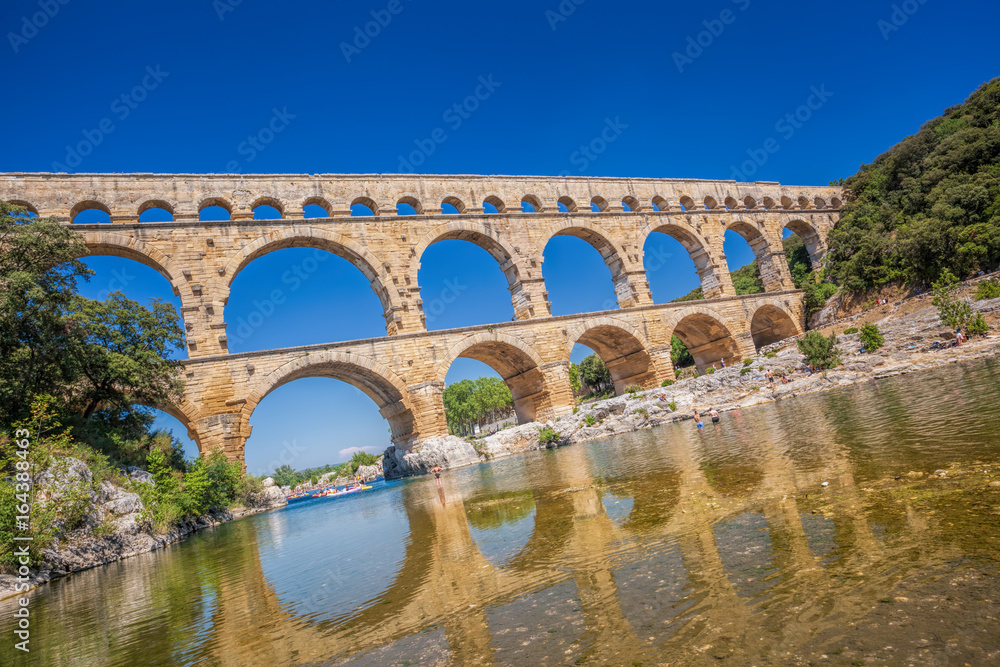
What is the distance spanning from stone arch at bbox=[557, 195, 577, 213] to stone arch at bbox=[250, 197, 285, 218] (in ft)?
40.2

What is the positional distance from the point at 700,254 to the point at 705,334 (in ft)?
13.8

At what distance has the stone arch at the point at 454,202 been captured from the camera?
2191cm

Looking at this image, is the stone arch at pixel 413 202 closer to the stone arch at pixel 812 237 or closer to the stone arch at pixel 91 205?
the stone arch at pixel 91 205

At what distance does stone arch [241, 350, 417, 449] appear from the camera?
54.2ft

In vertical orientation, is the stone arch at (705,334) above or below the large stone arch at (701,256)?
below

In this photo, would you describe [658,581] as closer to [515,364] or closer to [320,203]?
[515,364]

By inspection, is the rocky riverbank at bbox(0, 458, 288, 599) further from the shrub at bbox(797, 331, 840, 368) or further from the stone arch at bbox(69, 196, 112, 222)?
the shrub at bbox(797, 331, 840, 368)

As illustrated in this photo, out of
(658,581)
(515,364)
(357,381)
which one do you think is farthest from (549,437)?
(658,581)

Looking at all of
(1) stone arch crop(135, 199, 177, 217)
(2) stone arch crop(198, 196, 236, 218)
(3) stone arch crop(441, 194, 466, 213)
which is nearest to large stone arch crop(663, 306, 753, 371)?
(3) stone arch crop(441, 194, 466, 213)

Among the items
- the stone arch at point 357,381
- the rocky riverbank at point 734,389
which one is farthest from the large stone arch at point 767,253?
the stone arch at point 357,381

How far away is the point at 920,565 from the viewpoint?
6.81ft

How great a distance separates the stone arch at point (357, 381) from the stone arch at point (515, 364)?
1.83 metres

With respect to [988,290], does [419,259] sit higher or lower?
higher

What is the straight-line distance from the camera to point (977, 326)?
1453 cm
